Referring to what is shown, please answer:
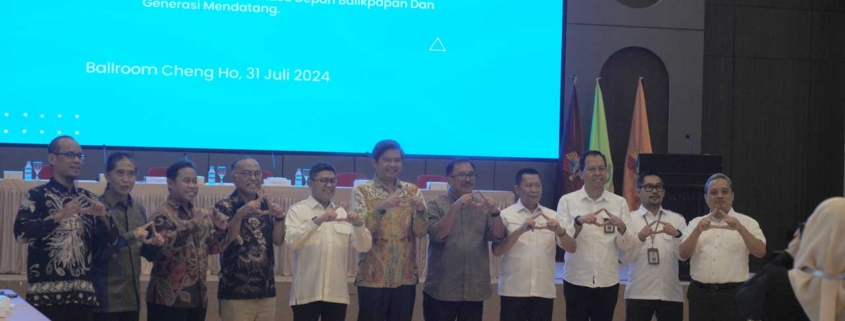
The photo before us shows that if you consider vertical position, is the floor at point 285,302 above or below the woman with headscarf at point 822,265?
below

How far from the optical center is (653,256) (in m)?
5.31

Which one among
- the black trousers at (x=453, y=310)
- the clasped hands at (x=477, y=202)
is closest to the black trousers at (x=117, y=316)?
the black trousers at (x=453, y=310)

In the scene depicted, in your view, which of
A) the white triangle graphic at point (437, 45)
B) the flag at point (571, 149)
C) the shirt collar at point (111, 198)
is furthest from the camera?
the flag at point (571, 149)

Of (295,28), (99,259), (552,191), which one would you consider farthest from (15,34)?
(552,191)

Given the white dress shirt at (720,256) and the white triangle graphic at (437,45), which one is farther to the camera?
the white triangle graphic at (437,45)

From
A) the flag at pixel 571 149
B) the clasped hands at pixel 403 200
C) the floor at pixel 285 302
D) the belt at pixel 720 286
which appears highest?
the flag at pixel 571 149

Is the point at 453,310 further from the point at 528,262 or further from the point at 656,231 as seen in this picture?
the point at 656,231

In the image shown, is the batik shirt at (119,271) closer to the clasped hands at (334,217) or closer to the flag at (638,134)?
the clasped hands at (334,217)

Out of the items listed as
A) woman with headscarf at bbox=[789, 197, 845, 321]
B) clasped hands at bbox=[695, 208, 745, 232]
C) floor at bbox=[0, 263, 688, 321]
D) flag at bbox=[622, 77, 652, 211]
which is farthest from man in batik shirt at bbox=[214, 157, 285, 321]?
flag at bbox=[622, 77, 652, 211]

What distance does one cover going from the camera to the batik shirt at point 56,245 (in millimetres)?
4051

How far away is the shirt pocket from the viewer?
4.89 meters

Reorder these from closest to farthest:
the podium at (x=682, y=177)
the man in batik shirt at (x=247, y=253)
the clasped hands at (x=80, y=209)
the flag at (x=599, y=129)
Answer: the clasped hands at (x=80, y=209), the man in batik shirt at (x=247, y=253), the podium at (x=682, y=177), the flag at (x=599, y=129)

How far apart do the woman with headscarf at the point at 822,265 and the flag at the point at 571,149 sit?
18.5ft

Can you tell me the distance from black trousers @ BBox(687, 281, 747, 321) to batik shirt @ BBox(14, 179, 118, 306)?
3194mm
